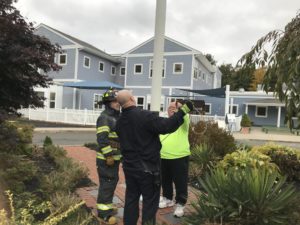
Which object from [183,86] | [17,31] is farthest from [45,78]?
[183,86]

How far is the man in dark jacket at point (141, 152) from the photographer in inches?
158

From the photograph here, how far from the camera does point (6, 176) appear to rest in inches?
225

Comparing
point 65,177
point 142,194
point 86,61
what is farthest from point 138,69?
point 142,194

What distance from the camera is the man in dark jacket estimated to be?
158 inches

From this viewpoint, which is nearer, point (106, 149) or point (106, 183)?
point (106, 149)

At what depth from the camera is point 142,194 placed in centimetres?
416

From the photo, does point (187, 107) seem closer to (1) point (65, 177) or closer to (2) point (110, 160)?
(2) point (110, 160)

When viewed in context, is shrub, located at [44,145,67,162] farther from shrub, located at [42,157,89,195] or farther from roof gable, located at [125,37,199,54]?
roof gable, located at [125,37,199,54]

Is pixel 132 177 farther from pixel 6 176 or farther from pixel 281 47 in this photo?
pixel 6 176

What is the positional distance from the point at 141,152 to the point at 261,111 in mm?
36622

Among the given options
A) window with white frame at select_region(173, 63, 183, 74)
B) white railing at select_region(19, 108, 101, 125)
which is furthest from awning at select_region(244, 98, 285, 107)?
white railing at select_region(19, 108, 101, 125)

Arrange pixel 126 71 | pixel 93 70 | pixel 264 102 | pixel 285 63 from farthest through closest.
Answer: pixel 264 102 → pixel 126 71 → pixel 93 70 → pixel 285 63

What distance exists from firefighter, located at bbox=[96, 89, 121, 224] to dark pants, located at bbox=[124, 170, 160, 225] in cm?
68

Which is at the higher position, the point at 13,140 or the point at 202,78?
the point at 202,78
